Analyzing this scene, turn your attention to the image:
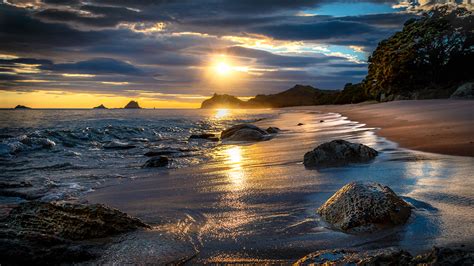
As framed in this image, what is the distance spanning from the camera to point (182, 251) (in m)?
3.15

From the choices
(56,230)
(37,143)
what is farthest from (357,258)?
(37,143)

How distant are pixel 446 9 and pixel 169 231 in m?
50.3

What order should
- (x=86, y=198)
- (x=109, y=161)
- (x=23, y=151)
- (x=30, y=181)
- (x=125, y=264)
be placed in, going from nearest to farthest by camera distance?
(x=125, y=264), (x=86, y=198), (x=30, y=181), (x=109, y=161), (x=23, y=151)

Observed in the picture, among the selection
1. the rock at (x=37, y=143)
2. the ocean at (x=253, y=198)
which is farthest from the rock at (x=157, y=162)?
the rock at (x=37, y=143)

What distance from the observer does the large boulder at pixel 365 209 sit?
3375 millimetres

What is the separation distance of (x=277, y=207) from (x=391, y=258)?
2171 millimetres

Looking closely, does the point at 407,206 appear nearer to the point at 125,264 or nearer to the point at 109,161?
the point at 125,264

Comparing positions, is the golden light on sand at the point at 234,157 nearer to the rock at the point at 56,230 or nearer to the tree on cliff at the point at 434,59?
the rock at the point at 56,230

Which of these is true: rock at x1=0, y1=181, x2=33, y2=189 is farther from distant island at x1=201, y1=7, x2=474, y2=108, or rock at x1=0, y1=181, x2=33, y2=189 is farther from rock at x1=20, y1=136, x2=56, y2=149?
distant island at x1=201, y1=7, x2=474, y2=108

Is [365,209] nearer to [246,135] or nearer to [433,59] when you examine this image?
[246,135]

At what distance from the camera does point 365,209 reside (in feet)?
11.4

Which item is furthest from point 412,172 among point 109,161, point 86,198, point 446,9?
point 446,9

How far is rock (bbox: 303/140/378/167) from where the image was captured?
678 centimetres

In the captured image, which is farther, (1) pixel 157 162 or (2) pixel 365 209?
(1) pixel 157 162
